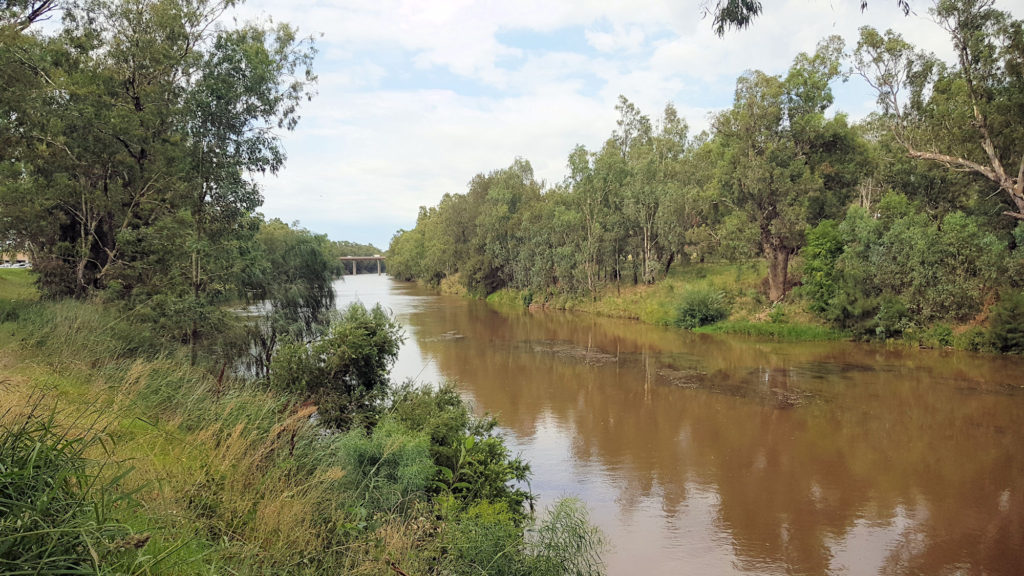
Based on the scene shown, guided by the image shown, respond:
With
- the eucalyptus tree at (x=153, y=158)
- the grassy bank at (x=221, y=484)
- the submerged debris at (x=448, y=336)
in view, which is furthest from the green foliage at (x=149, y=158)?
the submerged debris at (x=448, y=336)

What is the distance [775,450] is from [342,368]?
926 cm

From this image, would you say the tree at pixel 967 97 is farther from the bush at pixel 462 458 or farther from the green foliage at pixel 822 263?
the bush at pixel 462 458

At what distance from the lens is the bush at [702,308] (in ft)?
98.2

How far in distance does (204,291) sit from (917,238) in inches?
1001

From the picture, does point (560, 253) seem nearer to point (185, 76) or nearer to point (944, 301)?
point (944, 301)

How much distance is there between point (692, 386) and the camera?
1839 cm

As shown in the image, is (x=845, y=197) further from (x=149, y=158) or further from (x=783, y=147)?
(x=149, y=158)

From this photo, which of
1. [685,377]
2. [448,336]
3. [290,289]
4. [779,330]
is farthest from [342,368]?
[779,330]

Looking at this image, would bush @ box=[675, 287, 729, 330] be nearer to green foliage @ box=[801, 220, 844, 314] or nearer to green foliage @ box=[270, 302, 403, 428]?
green foliage @ box=[801, 220, 844, 314]

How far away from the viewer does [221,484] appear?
4.93 metres

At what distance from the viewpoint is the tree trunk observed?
96.5ft

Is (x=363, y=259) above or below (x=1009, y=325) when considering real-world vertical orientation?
above

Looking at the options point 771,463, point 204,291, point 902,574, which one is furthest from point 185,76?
point 902,574

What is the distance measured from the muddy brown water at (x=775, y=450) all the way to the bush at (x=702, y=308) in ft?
17.7
